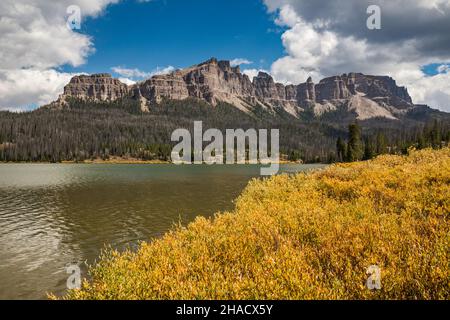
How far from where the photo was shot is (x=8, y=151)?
653 ft

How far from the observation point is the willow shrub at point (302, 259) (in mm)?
7422

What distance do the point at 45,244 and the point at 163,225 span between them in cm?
878

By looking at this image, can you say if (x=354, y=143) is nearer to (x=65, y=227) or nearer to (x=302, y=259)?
(x=65, y=227)

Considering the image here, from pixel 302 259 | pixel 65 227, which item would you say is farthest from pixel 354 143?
pixel 302 259

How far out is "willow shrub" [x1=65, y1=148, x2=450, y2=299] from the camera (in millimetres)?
7422

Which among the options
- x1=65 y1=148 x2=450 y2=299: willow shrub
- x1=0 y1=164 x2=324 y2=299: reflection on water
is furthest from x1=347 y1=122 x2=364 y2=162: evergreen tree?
x1=65 y1=148 x2=450 y2=299: willow shrub

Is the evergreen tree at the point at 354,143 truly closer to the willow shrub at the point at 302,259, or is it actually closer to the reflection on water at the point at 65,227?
the reflection on water at the point at 65,227

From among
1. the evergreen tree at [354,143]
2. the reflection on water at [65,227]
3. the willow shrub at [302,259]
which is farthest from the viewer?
the evergreen tree at [354,143]

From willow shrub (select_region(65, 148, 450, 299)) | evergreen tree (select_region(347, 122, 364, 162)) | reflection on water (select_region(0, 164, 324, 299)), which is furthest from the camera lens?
evergreen tree (select_region(347, 122, 364, 162))

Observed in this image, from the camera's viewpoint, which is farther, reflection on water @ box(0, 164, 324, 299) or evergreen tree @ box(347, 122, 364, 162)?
evergreen tree @ box(347, 122, 364, 162)

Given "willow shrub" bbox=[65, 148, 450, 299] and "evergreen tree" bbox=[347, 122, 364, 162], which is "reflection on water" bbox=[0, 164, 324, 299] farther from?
"evergreen tree" bbox=[347, 122, 364, 162]

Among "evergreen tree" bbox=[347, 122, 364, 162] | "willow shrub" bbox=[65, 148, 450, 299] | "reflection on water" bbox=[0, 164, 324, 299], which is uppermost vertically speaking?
"evergreen tree" bbox=[347, 122, 364, 162]

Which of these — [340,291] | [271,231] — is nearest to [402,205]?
[271,231]

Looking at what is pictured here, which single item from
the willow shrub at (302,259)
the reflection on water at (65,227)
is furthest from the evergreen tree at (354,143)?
the willow shrub at (302,259)
